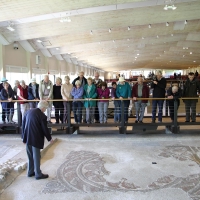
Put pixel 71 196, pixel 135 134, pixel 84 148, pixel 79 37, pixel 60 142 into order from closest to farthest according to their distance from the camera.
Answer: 1. pixel 71 196
2. pixel 84 148
3. pixel 60 142
4. pixel 135 134
5. pixel 79 37

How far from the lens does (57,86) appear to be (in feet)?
22.3

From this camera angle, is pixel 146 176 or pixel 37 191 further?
pixel 146 176

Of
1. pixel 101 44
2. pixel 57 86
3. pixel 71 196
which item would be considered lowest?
pixel 71 196

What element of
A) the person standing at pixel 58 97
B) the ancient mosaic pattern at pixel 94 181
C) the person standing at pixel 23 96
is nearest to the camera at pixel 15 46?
the person standing at pixel 23 96

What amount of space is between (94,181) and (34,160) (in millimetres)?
1076

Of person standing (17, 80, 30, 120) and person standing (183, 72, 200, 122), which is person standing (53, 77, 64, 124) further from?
person standing (183, 72, 200, 122)

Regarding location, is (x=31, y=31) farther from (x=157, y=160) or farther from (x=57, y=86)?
(x=157, y=160)

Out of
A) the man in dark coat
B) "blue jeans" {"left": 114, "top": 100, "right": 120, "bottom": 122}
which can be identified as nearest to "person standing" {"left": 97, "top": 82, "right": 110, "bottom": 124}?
"blue jeans" {"left": 114, "top": 100, "right": 120, "bottom": 122}

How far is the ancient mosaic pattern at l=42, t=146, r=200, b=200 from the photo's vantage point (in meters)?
3.41

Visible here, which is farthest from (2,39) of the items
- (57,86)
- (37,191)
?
(37,191)

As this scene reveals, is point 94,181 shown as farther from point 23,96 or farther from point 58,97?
point 23,96

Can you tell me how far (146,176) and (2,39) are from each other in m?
11.4

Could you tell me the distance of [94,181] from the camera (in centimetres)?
369

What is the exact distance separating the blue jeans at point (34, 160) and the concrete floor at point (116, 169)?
0.14 meters
